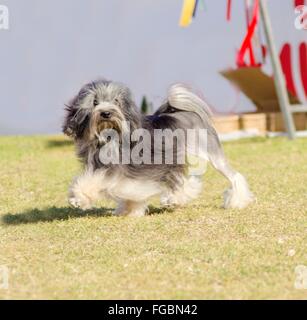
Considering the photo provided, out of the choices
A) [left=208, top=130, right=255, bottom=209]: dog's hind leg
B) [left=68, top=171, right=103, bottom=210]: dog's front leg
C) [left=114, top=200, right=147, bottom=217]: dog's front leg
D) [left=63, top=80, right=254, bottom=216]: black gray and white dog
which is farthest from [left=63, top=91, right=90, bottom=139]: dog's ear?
[left=208, top=130, right=255, bottom=209]: dog's hind leg

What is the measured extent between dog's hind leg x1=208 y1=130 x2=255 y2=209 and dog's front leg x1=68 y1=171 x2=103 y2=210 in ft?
3.77

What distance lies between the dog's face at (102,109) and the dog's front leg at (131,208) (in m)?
0.72

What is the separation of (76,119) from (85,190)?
1.97 feet

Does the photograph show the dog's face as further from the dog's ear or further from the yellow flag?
the yellow flag

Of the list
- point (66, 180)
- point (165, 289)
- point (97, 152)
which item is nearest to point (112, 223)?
point (97, 152)

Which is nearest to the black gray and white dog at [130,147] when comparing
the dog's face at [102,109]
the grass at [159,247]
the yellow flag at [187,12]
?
the dog's face at [102,109]

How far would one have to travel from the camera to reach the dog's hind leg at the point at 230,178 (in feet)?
22.9

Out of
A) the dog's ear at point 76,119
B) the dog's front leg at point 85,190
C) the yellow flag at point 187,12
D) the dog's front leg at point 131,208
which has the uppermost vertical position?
the yellow flag at point 187,12

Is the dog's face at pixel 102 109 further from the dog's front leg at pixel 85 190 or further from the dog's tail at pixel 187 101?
the dog's tail at pixel 187 101

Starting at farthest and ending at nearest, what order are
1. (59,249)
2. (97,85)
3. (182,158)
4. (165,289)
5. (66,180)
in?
(66,180) → (182,158) → (97,85) → (59,249) → (165,289)

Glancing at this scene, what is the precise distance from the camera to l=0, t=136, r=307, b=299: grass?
176 inches

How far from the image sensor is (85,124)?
6.37 meters

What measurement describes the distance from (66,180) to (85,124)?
3.32 metres
